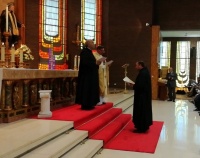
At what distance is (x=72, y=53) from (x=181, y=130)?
752cm

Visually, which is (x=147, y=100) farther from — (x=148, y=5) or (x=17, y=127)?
(x=148, y=5)

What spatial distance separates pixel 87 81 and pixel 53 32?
22.7 feet

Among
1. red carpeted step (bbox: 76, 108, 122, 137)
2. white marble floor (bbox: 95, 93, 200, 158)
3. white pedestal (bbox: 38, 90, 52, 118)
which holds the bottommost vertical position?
white marble floor (bbox: 95, 93, 200, 158)

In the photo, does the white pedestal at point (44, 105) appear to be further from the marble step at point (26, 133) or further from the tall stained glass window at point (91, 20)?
the tall stained glass window at point (91, 20)

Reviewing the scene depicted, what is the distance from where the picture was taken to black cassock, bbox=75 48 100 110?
6.80m

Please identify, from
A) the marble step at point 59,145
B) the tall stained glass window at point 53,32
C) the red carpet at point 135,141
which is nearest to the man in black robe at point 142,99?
the red carpet at point 135,141

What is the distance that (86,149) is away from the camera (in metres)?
4.81

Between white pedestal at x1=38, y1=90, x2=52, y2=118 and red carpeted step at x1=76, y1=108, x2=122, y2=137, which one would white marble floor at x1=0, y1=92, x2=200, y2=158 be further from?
white pedestal at x1=38, y1=90, x2=52, y2=118

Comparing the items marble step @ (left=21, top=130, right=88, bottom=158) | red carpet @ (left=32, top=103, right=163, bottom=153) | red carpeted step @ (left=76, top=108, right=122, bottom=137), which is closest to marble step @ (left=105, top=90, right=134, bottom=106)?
red carpeted step @ (left=76, top=108, right=122, bottom=137)

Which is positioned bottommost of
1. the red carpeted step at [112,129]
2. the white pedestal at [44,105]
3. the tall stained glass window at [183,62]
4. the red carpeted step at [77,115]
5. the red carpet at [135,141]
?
the red carpet at [135,141]

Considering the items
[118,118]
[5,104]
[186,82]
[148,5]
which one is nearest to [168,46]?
[186,82]

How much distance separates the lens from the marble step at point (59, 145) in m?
3.89

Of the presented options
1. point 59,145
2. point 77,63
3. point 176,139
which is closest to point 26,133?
point 59,145

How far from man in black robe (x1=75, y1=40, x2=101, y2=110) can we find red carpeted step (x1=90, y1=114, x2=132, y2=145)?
0.74 meters
